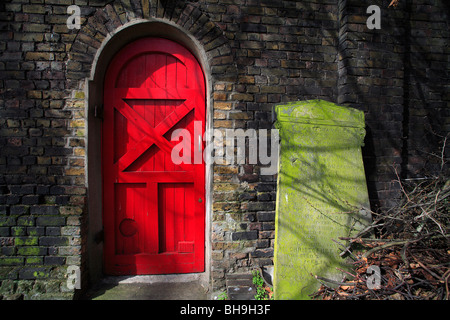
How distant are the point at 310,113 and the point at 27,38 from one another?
3.01 metres

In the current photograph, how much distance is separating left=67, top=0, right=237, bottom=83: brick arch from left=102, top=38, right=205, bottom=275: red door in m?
0.27

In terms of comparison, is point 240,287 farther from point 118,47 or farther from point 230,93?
point 118,47

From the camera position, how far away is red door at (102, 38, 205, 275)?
2.75m

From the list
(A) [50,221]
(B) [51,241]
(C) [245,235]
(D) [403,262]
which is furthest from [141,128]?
(D) [403,262]

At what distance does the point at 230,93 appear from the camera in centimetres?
257

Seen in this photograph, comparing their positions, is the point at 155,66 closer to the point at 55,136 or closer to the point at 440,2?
the point at 55,136

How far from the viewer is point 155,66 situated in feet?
9.11

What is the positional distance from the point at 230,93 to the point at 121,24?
134 cm

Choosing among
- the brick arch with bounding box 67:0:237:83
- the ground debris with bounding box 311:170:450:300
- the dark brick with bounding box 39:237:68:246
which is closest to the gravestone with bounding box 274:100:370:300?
the ground debris with bounding box 311:170:450:300

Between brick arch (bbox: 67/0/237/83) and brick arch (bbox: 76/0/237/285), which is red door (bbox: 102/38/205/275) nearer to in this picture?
brick arch (bbox: 76/0/237/285)

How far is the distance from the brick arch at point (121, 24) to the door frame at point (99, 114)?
3 centimetres
